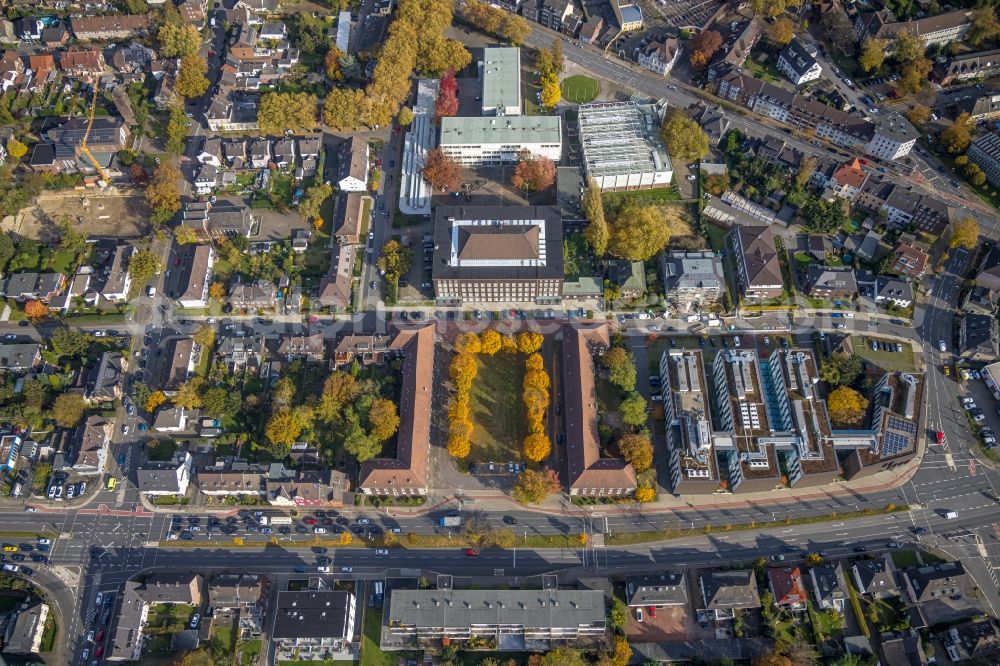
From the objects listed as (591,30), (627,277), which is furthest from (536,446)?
(591,30)

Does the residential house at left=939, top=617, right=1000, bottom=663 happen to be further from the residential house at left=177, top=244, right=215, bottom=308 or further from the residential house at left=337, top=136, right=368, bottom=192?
the residential house at left=177, top=244, right=215, bottom=308

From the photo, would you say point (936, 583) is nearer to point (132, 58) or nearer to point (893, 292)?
point (893, 292)

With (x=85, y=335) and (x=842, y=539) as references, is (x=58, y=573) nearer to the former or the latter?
(x=85, y=335)

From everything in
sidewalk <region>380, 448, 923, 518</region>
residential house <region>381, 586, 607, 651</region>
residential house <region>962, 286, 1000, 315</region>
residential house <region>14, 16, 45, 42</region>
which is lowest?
residential house <region>381, 586, 607, 651</region>

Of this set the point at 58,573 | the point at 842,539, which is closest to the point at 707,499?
the point at 842,539

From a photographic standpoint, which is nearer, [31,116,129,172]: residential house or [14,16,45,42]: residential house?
[31,116,129,172]: residential house

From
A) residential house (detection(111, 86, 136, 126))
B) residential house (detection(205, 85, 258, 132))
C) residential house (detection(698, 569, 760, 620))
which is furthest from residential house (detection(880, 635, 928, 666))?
residential house (detection(111, 86, 136, 126))
